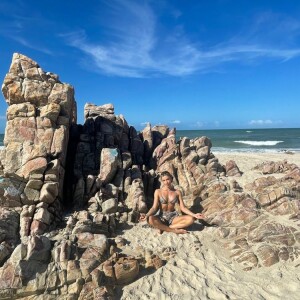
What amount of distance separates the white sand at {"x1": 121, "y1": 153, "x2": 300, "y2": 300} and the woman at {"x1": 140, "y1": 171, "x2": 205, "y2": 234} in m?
0.71

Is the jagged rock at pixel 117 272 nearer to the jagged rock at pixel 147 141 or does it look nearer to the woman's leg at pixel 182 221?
the woman's leg at pixel 182 221

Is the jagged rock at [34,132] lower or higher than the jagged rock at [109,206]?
higher

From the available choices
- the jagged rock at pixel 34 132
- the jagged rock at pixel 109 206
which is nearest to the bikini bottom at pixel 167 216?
the jagged rock at pixel 109 206

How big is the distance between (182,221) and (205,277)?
3263 millimetres

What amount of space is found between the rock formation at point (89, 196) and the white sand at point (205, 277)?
15.4 inches

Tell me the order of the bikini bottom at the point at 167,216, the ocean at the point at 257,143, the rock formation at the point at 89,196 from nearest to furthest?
the rock formation at the point at 89,196 → the bikini bottom at the point at 167,216 → the ocean at the point at 257,143

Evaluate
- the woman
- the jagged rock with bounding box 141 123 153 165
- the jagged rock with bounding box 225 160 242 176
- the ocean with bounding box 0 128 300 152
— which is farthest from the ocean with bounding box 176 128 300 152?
the woman

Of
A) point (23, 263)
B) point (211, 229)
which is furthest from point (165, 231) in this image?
point (23, 263)

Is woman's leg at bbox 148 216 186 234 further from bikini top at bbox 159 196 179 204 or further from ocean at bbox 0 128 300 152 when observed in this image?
ocean at bbox 0 128 300 152

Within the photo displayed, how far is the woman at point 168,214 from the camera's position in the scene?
12.2m

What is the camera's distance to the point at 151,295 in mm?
8594

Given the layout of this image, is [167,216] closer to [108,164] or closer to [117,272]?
[117,272]

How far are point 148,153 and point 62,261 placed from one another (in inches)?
478

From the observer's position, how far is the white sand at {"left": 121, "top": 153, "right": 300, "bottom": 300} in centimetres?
862
